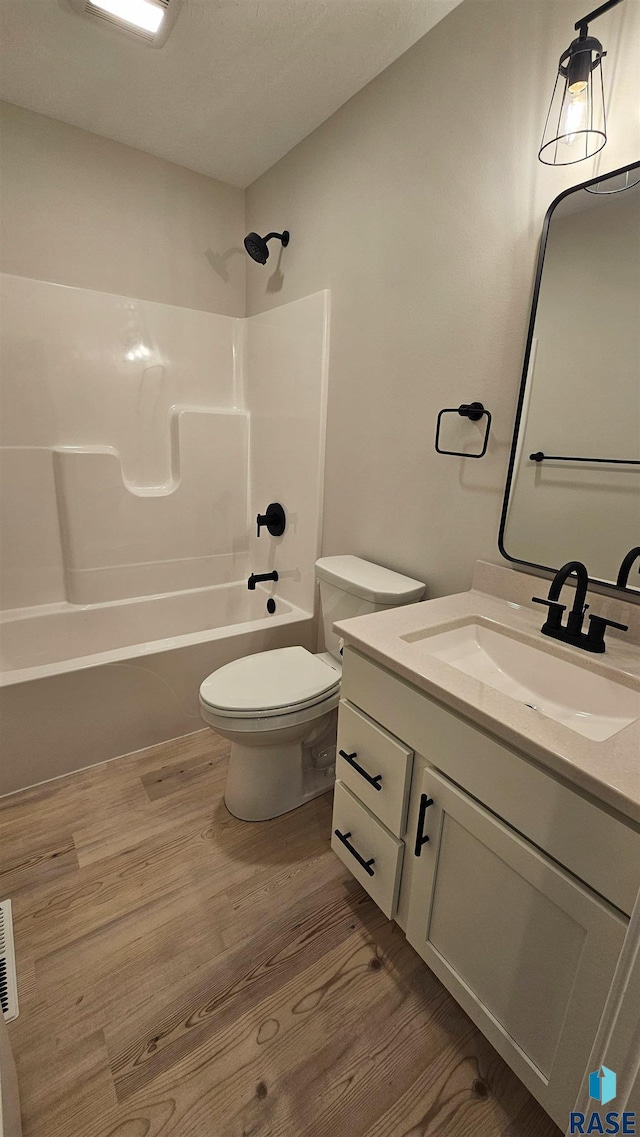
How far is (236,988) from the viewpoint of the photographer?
1140mm

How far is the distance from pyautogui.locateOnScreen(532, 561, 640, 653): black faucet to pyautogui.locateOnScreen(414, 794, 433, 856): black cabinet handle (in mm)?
467

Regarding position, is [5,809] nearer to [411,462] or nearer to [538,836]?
[538,836]

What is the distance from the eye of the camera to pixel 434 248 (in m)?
1.42

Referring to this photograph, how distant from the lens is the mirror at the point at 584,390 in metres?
1.04

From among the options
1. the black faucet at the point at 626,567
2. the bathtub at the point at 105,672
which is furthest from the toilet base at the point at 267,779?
the black faucet at the point at 626,567

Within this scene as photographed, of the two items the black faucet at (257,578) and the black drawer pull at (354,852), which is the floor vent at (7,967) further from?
the black faucet at (257,578)

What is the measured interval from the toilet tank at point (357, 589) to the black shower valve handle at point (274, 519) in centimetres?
59

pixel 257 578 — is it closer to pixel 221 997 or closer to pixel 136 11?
pixel 221 997

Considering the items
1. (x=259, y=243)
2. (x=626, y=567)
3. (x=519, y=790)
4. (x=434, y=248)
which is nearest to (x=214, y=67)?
(x=259, y=243)

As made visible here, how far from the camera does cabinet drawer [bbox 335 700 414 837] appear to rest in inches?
41.2

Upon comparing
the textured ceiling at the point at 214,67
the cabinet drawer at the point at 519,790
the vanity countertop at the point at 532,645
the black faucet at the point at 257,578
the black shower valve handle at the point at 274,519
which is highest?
the textured ceiling at the point at 214,67

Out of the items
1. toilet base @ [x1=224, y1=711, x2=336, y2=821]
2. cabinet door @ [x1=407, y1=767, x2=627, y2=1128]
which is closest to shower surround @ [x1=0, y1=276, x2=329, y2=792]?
toilet base @ [x1=224, y1=711, x2=336, y2=821]

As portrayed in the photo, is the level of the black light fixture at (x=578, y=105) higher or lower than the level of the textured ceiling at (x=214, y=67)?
lower

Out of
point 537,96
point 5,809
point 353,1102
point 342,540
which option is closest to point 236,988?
point 353,1102
